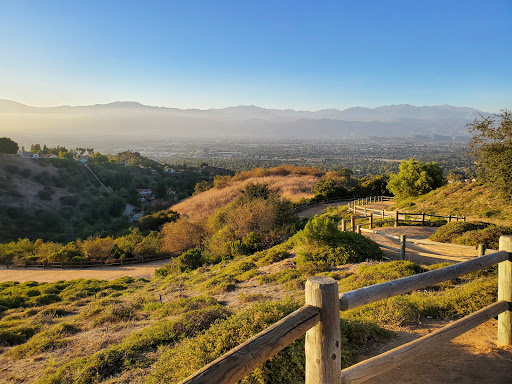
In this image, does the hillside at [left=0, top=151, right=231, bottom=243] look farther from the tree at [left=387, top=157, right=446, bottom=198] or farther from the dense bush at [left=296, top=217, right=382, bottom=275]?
the dense bush at [left=296, top=217, right=382, bottom=275]

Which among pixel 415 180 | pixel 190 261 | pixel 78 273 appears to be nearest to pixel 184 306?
pixel 190 261

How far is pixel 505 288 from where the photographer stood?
3.73 meters

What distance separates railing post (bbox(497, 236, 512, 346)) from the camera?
366 cm

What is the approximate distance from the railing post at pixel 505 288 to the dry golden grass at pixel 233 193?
32.1 meters

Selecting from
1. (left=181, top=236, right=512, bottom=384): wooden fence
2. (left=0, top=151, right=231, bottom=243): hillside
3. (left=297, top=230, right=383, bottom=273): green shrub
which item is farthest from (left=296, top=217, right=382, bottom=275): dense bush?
(left=0, top=151, right=231, bottom=243): hillside

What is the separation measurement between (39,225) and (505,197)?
48700mm

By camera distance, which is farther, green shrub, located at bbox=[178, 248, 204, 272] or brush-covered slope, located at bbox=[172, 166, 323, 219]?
brush-covered slope, located at bbox=[172, 166, 323, 219]

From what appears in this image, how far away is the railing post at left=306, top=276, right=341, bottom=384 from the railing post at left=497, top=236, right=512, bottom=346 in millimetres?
2675

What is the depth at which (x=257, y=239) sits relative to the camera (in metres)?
19.4

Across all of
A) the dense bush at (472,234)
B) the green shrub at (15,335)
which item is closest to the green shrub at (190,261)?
the green shrub at (15,335)

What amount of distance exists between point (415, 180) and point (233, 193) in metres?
20.3

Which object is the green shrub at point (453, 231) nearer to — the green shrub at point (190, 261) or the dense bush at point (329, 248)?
the dense bush at point (329, 248)

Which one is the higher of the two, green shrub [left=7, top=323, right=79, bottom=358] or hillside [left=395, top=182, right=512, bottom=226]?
hillside [left=395, top=182, right=512, bottom=226]

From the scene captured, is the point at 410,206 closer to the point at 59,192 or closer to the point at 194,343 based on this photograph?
the point at 194,343
